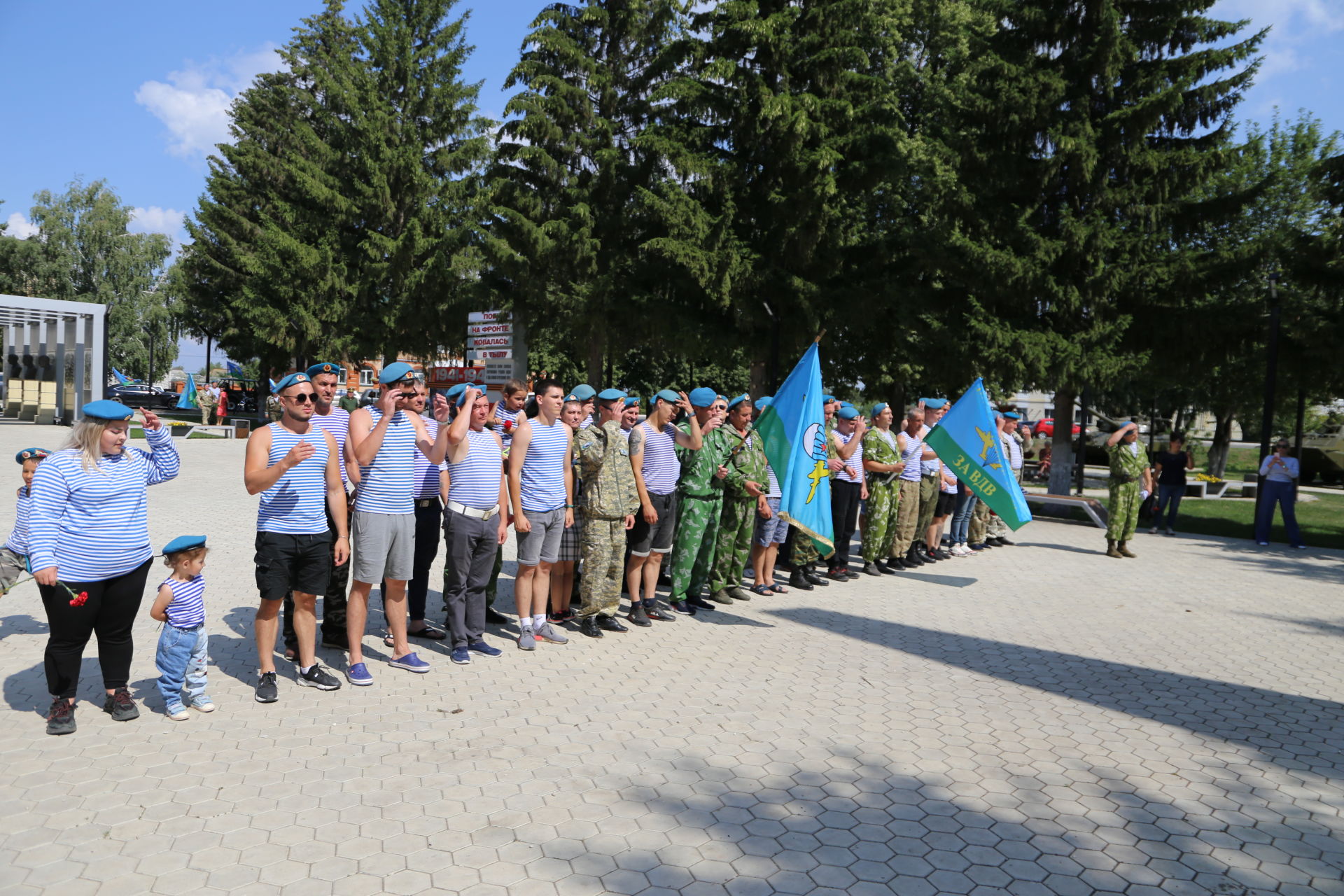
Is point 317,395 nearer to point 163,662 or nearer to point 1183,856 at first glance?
point 163,662

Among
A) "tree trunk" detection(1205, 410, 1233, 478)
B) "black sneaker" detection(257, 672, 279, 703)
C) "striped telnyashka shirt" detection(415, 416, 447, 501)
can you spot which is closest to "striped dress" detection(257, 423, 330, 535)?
"black sneaker" detection(257, 672, 279, 703)

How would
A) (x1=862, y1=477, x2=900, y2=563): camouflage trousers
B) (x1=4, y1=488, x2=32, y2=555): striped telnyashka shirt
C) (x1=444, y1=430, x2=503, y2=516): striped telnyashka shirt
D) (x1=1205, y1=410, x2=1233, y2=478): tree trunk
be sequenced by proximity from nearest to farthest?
(x1=4, y1=488, x2=32, y2=555): striped telnyashka shirt
(x1=444, y1=430, x2=503, y2=516): striped telnyashka shirt
(x1=862, y1=477, x2=900, y2=563): camouflage trousers
(x1=1205, y1=410, x2=1233, y2=478): tree trunk

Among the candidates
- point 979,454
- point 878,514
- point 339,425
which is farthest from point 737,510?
point 339,425

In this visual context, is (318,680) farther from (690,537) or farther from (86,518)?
(690,537)

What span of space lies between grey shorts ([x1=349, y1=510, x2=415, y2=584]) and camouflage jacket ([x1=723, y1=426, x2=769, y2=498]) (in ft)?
11.0

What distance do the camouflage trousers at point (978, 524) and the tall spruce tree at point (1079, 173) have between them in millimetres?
6481

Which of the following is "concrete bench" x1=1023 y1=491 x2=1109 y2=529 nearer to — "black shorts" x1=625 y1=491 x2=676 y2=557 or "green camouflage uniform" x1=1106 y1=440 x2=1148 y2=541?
"green camouflage uniform" x1=1106 y1=440 x2=1148 y2=541

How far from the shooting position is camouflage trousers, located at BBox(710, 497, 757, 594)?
8836 millimetres

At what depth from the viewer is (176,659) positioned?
17.0 feet

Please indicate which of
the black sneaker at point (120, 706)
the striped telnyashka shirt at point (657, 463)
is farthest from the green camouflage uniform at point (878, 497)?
the black sneaker at point (120, 706)

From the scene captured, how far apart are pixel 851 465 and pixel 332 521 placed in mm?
5611

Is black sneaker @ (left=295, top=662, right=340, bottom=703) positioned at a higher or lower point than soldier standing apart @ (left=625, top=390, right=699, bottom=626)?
lower

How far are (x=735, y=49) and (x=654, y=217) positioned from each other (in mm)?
4682

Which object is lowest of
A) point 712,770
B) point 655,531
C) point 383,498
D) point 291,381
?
point 712,770
